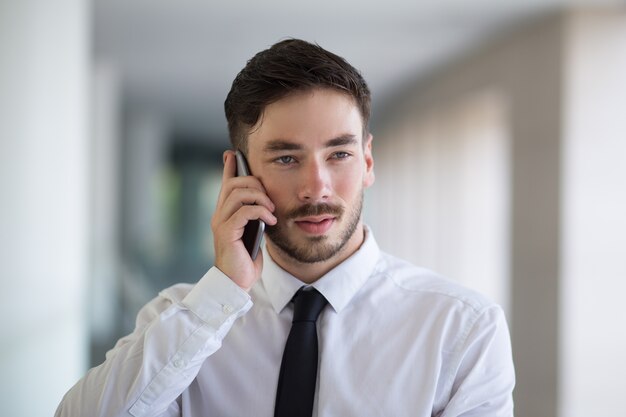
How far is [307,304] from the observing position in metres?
1.79

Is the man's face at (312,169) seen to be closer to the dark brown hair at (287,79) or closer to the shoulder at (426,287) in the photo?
the dark brown hair at (287,79)

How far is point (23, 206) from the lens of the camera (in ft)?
7.41

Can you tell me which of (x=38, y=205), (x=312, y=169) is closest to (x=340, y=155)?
(x=312, y=169)

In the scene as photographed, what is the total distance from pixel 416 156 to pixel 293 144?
9631mm

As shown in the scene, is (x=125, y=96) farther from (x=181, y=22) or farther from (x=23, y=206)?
Answer: (x=23, y=206)

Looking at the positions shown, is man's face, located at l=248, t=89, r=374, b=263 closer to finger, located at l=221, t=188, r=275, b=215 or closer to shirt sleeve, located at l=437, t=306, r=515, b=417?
finger, located at l=221, t=188, r=275, b=215

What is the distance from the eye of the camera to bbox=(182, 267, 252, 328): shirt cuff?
5.27 ft

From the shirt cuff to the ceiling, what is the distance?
16.3 feet

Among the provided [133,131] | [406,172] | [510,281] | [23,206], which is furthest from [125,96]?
[23,206]

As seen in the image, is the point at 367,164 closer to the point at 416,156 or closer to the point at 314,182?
the point at 314,182

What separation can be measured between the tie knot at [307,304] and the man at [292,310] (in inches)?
0.5

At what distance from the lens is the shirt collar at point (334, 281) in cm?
180

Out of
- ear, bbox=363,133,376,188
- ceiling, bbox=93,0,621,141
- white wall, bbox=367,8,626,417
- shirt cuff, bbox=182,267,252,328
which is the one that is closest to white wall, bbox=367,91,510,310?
white wall, bbox=367,8,626,417

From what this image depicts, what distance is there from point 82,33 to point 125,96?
29.4ft
